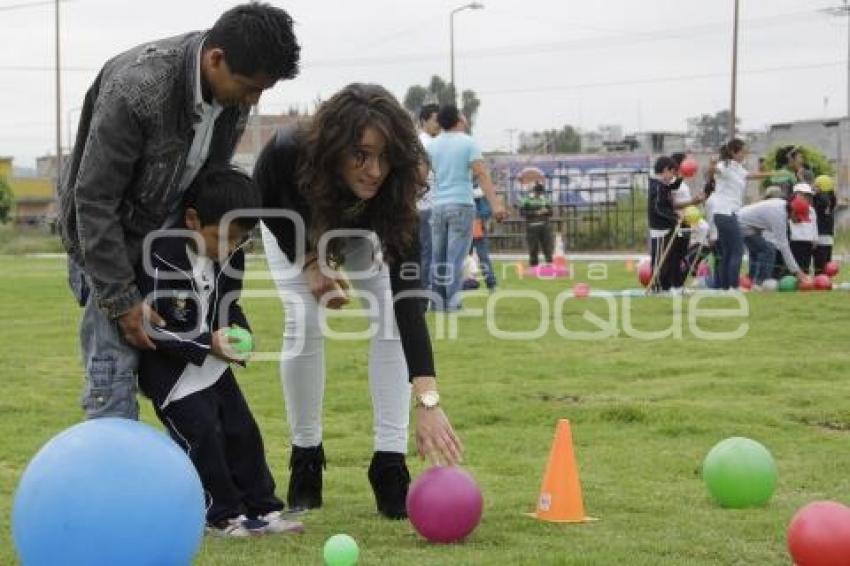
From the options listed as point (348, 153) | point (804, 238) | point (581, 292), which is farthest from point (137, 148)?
point (804, 238)

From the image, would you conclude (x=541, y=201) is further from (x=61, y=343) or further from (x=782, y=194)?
(x=61, y=343)

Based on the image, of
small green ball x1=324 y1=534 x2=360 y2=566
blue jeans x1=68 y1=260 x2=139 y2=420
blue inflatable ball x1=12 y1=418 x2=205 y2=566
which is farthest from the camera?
blue jeans x1=68 y1=260 x2=139 y2=420

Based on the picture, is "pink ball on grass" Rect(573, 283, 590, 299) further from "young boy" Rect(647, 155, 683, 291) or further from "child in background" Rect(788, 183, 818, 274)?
"child in background" Rect(788, 183, 818, 274)

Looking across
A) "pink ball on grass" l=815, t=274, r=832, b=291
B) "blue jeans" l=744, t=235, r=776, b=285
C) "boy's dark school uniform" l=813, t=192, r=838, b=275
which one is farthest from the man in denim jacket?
"boy's dark school uniform" l=813, t=192, r=838, b=275

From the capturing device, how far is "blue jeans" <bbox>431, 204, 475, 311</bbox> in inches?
511

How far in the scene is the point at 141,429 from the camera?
3.83m

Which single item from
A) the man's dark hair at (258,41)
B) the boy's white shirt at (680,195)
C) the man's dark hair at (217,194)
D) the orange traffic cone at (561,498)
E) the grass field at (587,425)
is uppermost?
the man's dark hair at (258,41)

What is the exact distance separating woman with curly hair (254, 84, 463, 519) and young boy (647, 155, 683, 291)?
11.5 m

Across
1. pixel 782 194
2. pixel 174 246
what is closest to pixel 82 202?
pixel 174 246

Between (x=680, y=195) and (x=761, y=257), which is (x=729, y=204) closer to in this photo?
(x=680, y=195)

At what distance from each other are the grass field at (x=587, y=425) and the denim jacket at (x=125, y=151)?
0.97 meters

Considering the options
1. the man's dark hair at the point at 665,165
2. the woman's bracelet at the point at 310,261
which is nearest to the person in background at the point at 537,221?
the man's dark hair at the point at 665,165

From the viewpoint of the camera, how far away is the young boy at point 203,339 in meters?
4.50

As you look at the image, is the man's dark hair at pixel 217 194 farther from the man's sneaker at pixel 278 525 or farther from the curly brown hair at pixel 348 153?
the man's sneaker at pixel 278 525
